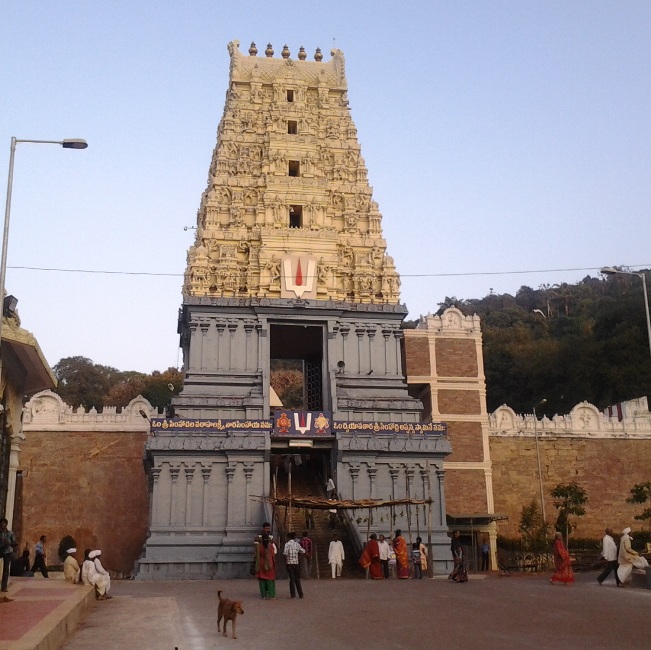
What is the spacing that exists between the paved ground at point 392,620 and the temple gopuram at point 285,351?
Result: 6857 mm

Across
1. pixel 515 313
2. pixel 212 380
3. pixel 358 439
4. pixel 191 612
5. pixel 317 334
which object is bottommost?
pixel 191 612

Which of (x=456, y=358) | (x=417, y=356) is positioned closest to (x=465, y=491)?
(x=456, y=358)

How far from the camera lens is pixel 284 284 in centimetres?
3338

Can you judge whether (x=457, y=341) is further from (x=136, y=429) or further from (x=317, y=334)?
(x=136, y=429)

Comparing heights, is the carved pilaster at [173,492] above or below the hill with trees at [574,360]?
below

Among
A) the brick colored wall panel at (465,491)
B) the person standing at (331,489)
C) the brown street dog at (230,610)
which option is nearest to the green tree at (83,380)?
the brick colored wall panel at (465,491)

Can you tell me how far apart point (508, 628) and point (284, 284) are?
72.1 feet

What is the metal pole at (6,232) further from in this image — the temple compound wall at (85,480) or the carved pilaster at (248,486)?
the temple compound wall at (85,480)

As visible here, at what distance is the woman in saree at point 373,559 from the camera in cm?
2342

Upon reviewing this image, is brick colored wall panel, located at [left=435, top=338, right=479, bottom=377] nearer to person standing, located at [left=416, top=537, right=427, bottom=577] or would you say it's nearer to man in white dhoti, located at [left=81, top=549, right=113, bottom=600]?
person standing, located at [left=416, top=537, right=427, bottom=577]

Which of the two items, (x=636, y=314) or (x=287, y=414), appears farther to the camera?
(x=636, y=314)

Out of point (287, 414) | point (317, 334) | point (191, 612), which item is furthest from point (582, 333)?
point (191, 612)

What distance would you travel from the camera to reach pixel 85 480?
40.4m

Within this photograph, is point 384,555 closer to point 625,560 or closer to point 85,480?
point 625,560
